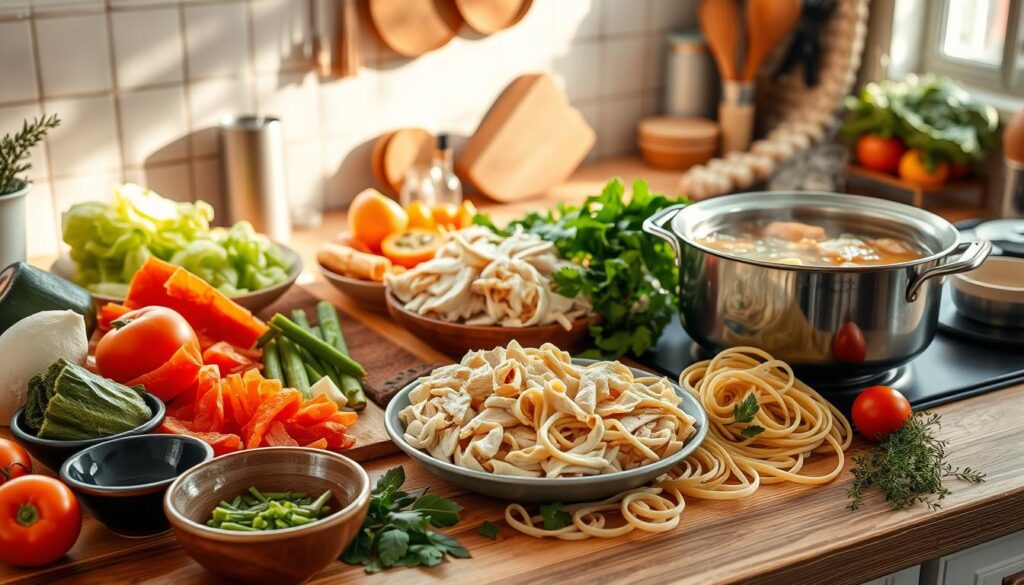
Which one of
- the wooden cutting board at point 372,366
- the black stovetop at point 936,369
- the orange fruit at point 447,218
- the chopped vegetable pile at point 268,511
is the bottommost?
the wooden cutting board at point 372,366

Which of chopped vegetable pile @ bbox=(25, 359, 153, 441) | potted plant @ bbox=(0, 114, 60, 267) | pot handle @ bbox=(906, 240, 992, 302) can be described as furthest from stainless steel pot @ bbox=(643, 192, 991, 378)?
potted plant @ bbox=(0, 114, 60, 267)

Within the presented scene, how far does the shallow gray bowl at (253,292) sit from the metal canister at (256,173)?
0.48 metres

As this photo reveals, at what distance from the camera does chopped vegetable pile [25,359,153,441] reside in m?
1.36

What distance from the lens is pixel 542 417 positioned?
138 cm

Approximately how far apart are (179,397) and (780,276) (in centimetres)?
81

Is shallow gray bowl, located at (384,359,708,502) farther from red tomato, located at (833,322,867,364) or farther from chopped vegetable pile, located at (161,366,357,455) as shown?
red tomato, located at (833,322,867,364)

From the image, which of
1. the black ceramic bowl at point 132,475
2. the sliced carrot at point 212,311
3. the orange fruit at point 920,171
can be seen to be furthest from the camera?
the orange fruit at point 920,171

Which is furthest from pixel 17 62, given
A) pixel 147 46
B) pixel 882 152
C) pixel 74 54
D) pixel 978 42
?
pixel 978 42

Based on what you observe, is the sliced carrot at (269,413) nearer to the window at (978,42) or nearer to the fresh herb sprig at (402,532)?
the fresh herb sprig at (402,532)

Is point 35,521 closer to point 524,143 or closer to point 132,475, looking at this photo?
point 132,475

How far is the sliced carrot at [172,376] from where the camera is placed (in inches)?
59.2

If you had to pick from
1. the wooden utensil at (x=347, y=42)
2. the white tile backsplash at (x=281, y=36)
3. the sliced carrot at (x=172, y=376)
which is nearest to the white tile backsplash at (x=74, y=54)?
the white tile backsplash at (x=281, y=36)

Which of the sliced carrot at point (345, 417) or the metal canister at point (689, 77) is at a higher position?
the metal canister at point (689, 77)

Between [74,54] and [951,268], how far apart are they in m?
1.73
